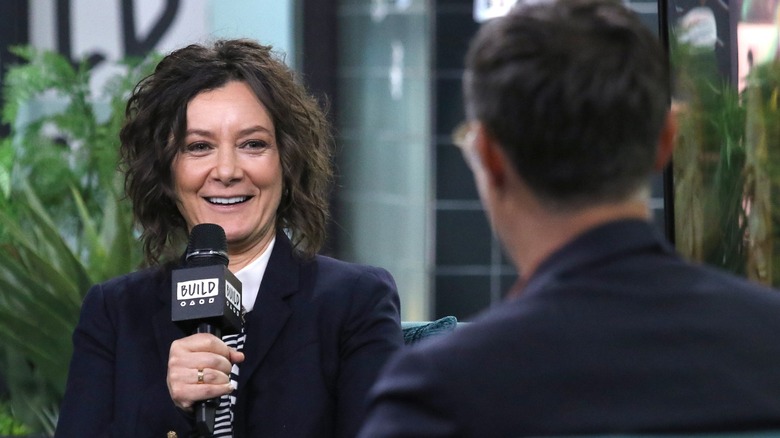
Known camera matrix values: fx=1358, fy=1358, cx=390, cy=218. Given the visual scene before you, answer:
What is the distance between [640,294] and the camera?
1.26m

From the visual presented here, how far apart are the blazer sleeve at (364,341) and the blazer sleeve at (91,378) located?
1.41 ft

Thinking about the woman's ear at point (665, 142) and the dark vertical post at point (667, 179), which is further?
the dark vertical post at point (667, 179)

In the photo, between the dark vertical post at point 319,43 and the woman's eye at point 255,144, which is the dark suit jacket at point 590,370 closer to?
the woman's eye at point 255,144

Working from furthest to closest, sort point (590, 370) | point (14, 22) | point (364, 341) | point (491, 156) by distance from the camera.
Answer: point (14, 22) < point (364, 341) < point (491, 156) < point (590, 370)

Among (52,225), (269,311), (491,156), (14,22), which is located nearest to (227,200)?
(269,311)

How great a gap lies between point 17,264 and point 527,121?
3.16m

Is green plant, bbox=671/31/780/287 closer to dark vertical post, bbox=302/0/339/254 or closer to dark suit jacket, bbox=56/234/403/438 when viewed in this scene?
dark suit jacket, bbox=56/234/403/438

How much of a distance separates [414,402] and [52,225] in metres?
3.21

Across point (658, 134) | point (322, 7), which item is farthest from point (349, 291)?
point (322, 7)

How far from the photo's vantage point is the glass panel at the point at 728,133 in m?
2.39

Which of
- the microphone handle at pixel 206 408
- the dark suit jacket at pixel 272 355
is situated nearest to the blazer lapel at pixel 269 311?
the dark suit jacket at pixel 272 355

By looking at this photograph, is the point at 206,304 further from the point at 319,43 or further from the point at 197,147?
the point at 319,43

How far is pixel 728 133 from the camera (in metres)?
2.57

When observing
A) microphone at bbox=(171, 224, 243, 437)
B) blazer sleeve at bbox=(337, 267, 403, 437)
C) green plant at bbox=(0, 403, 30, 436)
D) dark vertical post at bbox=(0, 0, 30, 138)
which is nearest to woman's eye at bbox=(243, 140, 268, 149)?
blazer sleeve at bbox=(337, 267, 403, 437)
